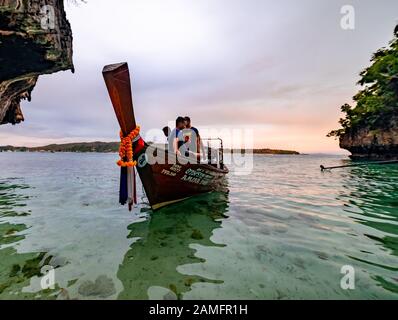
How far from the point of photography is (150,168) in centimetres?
596

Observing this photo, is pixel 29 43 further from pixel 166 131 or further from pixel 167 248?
pixel 167 248

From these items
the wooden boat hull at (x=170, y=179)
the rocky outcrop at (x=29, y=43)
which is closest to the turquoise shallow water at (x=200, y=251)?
the wooden boat hull at (x=170, y=179)

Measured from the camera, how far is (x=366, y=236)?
16.0 feet

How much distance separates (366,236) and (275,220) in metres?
2.11

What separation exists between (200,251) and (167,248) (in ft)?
2.26

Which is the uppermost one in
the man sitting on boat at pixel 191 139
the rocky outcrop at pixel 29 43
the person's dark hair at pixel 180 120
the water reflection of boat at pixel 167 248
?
the rocky outcrop at pixel 29 43

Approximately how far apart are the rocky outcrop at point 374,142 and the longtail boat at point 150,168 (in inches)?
1549

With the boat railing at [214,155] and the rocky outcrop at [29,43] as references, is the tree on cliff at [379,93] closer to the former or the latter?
the boat railing at [214,155]

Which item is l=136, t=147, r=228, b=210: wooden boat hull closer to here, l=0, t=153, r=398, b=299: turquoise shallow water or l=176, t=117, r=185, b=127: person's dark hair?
l=0, t=153, r=398, b=299: turquoise shallow water

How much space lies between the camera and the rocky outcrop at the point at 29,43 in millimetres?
10305

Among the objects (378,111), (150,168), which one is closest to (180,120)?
(150,168)
